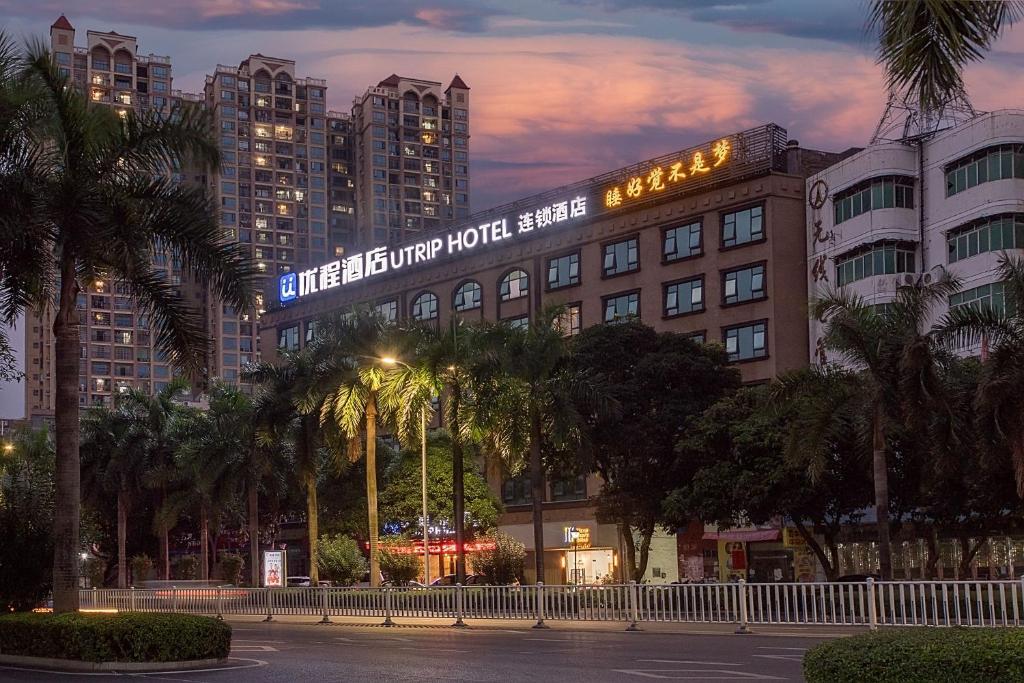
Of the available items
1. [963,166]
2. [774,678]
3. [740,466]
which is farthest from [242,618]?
[963,166]

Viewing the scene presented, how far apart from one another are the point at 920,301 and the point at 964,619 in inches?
490

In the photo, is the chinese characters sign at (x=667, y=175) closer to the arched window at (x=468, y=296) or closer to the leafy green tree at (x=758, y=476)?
the arched window at (x=468, y=296)

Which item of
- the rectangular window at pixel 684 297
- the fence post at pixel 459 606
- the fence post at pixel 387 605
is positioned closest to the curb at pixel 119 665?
the fence post at pixel 459 606

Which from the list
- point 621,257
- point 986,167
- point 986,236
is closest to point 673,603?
point 986,236

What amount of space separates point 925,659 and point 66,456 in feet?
52.2

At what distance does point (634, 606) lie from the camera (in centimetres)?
3125

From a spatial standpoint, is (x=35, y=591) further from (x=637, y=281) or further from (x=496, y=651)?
(x=637, y=281)

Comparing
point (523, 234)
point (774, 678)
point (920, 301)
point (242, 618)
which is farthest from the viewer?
point (523, 234)

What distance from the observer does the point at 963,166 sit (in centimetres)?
6041

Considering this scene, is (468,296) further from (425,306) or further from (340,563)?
(340,563)

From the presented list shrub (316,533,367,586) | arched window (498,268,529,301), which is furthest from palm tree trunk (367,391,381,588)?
arched window (498,268,529,301)

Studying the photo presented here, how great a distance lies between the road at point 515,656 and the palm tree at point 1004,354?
740cm

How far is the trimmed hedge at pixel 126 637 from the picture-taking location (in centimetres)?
2108

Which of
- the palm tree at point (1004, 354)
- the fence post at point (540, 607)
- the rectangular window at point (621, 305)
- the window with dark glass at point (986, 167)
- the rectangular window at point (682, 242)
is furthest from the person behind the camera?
the rectangular window at point (621, 305)
